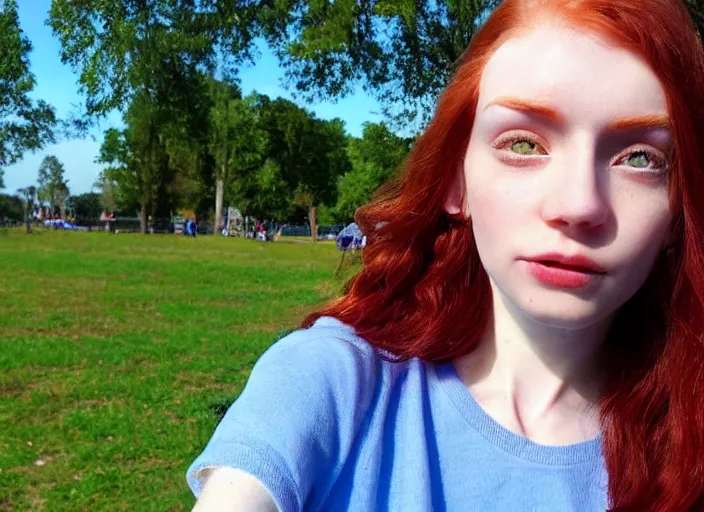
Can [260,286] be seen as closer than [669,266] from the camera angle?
No

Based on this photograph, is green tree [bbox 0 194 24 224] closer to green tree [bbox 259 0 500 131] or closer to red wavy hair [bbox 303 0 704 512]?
green tree [bbox 259 0 500 131]

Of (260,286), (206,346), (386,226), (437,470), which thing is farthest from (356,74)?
(260,286)

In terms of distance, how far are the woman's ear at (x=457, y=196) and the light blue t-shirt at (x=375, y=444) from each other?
1.08 feet

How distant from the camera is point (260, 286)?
18234mm

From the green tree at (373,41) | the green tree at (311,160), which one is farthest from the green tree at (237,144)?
the green tree at (373,41)


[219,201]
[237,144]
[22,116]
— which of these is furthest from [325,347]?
[219,201]

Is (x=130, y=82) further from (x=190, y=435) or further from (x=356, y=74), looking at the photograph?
(x=190, y=435)

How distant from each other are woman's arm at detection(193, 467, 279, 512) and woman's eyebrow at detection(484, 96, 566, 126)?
77 cm

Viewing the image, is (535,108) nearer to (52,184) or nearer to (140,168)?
(140,168)

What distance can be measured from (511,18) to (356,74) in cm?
603

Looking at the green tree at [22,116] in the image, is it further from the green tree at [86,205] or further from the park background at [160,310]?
the green tree at [86,205]

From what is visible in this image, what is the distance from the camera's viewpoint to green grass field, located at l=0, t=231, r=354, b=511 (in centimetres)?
491

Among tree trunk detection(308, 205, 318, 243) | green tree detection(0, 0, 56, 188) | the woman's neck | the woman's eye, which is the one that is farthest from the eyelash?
tree trunk detection(308, 205, 318, 243)

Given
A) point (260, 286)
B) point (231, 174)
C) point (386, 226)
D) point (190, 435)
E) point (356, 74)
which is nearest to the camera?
point (386, 226)
